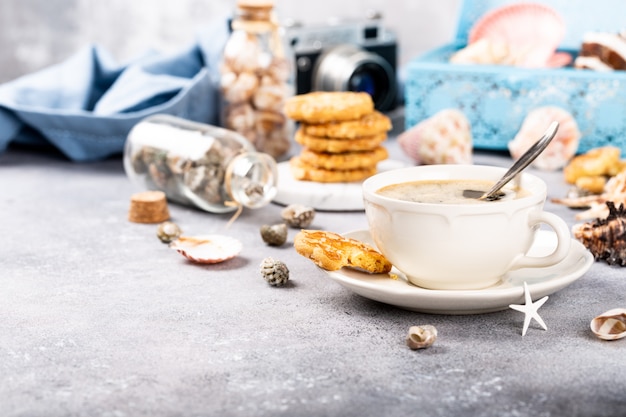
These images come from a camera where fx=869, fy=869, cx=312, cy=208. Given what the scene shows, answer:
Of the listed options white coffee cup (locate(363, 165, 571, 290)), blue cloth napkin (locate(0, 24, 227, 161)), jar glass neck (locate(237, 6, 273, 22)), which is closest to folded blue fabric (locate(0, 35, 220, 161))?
blue cloth napkin (locate(0, 24, 227, 161))

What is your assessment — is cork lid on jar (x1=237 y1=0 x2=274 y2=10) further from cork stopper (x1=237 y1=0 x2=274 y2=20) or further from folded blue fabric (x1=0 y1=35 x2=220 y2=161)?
folded blue fabric (x1=0 y1=35 x2=220 y2=161)

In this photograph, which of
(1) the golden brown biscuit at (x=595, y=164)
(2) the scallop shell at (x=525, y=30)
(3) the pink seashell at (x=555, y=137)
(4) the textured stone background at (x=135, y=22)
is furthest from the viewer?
(4) the textured stone background at (x=135, y=22)

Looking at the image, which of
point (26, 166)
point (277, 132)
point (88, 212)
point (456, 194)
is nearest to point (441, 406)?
point (456, 194)

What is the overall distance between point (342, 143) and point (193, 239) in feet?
1.01

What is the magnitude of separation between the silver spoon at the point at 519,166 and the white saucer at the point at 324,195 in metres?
0.39

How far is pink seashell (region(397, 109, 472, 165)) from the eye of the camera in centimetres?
142

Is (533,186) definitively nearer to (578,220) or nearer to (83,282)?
(578,220)

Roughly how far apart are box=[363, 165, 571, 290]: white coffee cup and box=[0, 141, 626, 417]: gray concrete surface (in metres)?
0.05

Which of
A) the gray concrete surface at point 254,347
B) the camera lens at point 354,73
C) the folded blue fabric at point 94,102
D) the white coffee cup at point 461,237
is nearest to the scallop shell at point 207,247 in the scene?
the gray concrete surface at point 254,347

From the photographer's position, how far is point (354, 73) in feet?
5.77

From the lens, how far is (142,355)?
0.79 metres

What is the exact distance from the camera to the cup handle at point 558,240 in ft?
2.74

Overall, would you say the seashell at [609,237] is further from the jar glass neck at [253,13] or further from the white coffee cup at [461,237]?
the jar glass neck at [253,13]

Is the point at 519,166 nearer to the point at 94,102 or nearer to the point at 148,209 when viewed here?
the point at 148,209
